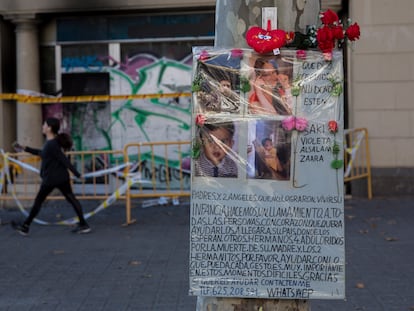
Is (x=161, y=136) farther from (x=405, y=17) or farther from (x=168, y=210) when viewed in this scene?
(x=405, y=17)

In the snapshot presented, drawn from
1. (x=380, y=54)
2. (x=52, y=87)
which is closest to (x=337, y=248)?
(x=380, y=54)

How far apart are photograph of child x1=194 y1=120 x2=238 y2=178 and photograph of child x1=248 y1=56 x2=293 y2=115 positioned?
0.63 ft

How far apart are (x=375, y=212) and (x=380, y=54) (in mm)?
2803

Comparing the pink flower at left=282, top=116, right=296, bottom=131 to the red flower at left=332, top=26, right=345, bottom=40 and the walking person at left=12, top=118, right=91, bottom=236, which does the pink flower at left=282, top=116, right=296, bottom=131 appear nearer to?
the red flower at left=332, top=26, right=345, bottom=40

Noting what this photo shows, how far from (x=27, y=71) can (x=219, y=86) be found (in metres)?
9.12

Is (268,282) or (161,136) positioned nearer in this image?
(268,282)

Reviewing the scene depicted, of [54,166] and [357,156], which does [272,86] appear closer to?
[54,166]

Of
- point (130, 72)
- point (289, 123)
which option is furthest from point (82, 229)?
point (289, 123)

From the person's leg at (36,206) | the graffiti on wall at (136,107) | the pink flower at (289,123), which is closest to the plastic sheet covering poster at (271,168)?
the pink flower at (289,123)

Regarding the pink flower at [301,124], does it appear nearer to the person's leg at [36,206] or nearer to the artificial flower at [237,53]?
the artificial flower at [237,53]

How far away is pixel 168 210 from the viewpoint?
36.4 ft

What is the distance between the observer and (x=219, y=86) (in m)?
3.78

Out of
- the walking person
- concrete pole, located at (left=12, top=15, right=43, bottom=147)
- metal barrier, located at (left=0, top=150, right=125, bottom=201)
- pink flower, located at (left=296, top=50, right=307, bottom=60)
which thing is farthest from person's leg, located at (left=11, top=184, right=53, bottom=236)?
pink flower, located at (left=296, top=50, right=307, bottom=60)

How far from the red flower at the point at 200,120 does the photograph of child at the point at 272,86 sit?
0.87ft
